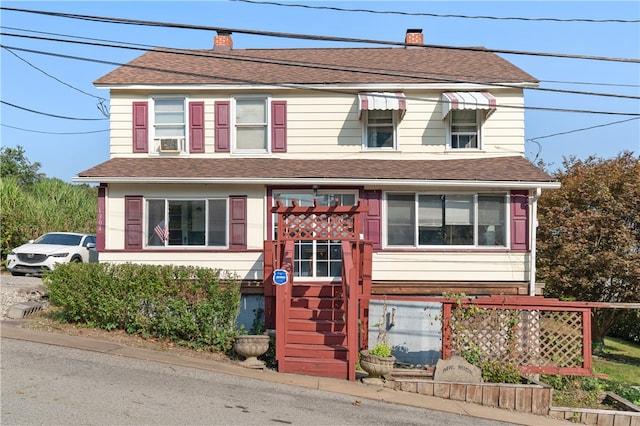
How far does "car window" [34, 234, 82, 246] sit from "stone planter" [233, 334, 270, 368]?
10289 millimetres

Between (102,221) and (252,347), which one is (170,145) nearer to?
(102,221)

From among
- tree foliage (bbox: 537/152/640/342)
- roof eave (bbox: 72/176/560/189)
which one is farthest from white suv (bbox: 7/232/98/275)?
tree foliage (bbox: 537/152/640/342)

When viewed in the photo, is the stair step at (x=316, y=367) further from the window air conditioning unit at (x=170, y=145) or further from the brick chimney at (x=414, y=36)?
the brick chimney at (x=414, y=36)

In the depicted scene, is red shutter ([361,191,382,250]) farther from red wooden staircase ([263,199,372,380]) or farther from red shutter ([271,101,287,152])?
red shutter ([271,101,287,152])

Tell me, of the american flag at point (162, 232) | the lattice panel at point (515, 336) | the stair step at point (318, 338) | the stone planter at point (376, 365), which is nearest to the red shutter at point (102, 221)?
the american flag at point (162, 232)

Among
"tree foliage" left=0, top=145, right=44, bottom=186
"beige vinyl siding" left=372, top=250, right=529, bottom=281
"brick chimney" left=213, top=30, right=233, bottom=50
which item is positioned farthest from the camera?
"tree foliage" left=0, top=145, right=44, bottom=186

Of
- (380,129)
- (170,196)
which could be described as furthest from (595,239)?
(170,196)

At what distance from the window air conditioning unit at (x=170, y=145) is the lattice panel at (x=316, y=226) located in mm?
4366

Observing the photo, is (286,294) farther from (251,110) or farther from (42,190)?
(42,190)

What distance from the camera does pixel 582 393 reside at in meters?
9.44

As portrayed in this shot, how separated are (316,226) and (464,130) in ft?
17.7

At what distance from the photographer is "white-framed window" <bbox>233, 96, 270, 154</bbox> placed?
14172 millimetres

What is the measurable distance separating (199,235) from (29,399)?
6869 mm

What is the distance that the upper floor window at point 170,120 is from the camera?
1415 cm
